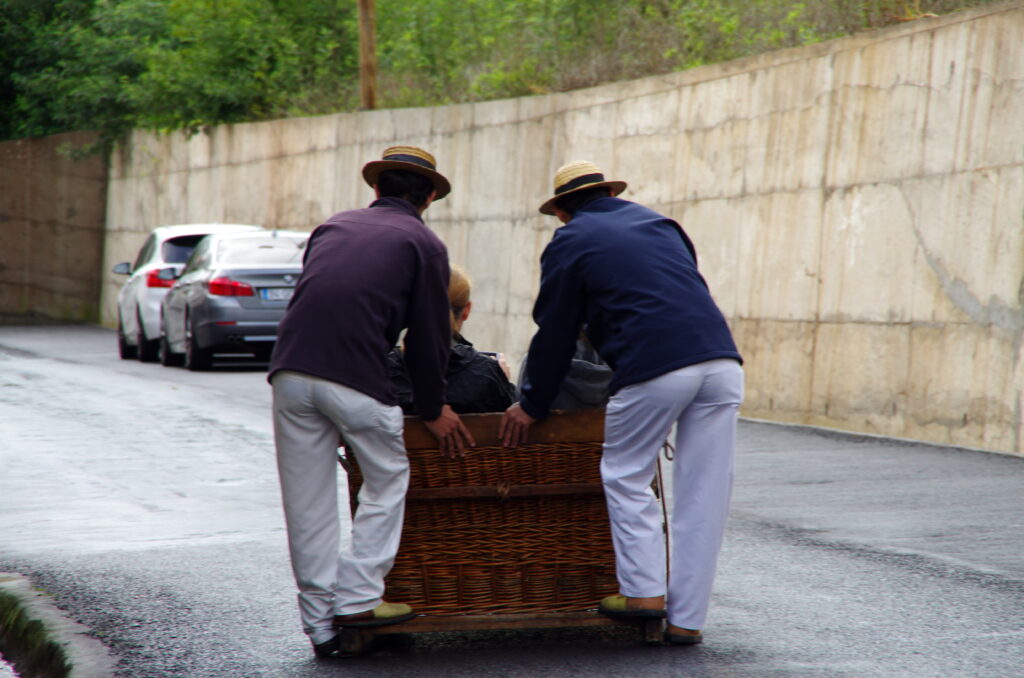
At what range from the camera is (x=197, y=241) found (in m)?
21.8

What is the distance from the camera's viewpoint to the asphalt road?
5.36 meters

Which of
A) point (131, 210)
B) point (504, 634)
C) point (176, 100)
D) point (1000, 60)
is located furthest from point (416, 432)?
point (131, 210)

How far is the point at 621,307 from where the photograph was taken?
5430 millimetres

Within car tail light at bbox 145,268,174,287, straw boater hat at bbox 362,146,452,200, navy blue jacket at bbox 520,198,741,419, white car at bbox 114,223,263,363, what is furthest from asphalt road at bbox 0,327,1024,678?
car tail light at bbox 145,268,174,287

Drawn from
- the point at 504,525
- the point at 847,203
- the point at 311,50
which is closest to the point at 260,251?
the point at 847,203

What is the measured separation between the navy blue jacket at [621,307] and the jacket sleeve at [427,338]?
31 cm

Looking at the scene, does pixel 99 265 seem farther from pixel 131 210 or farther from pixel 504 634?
pixel 504 634

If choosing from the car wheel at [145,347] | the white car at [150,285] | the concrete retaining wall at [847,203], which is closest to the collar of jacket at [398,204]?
the concrete retaining wall at [847,203]

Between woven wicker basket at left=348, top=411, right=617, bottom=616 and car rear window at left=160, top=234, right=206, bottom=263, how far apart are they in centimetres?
1658

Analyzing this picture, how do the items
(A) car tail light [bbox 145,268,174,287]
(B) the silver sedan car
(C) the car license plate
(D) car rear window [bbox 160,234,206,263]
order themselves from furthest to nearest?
1. (D) car rear window [bbox 160,234,206,263]
2. (A) car tail light [bbox 145,268,174,287]
3. (C) the car license plate
4. (B) the silver sedan car

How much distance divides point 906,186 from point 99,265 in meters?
26.4

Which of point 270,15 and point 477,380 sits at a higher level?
point 270,15

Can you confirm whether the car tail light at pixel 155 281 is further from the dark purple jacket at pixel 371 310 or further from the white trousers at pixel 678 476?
the white trousers at pixel 678 476

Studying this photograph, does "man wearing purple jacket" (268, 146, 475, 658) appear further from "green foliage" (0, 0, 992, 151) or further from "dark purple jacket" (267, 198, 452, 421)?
"green foliage" (0, 0, 992, 151)
